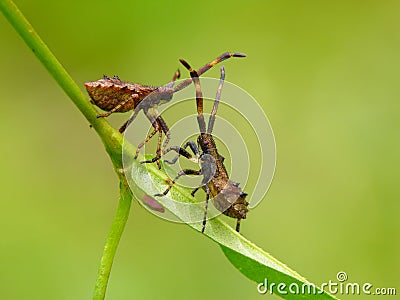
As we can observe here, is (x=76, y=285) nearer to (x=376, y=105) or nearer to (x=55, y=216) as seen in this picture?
(x=55, y=216)

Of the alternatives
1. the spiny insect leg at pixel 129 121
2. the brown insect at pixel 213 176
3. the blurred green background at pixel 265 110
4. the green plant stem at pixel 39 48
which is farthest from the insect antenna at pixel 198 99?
the blurred green background at pixel 265 110

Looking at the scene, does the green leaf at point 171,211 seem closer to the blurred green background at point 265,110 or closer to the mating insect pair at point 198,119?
the mating insect pair at point 198,119

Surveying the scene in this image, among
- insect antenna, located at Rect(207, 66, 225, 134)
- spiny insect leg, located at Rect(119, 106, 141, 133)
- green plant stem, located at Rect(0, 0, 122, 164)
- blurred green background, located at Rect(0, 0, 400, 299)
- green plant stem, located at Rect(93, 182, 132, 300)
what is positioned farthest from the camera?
blurred green background, located at Rect(0, 0, 400, 299)

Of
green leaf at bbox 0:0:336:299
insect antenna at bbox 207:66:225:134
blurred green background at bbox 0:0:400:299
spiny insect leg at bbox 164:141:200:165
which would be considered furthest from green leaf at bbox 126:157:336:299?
blurred green background at bbox 0:0:400:299

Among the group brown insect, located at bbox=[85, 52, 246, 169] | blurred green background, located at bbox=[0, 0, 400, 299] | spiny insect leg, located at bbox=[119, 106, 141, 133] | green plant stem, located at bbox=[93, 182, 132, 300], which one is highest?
blurred green background, located at bbox=[0, 0, 400, 299]

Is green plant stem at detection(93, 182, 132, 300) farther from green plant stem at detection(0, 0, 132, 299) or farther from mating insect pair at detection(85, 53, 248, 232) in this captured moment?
mating insect pair at detection(85, 53, 248, 232)
